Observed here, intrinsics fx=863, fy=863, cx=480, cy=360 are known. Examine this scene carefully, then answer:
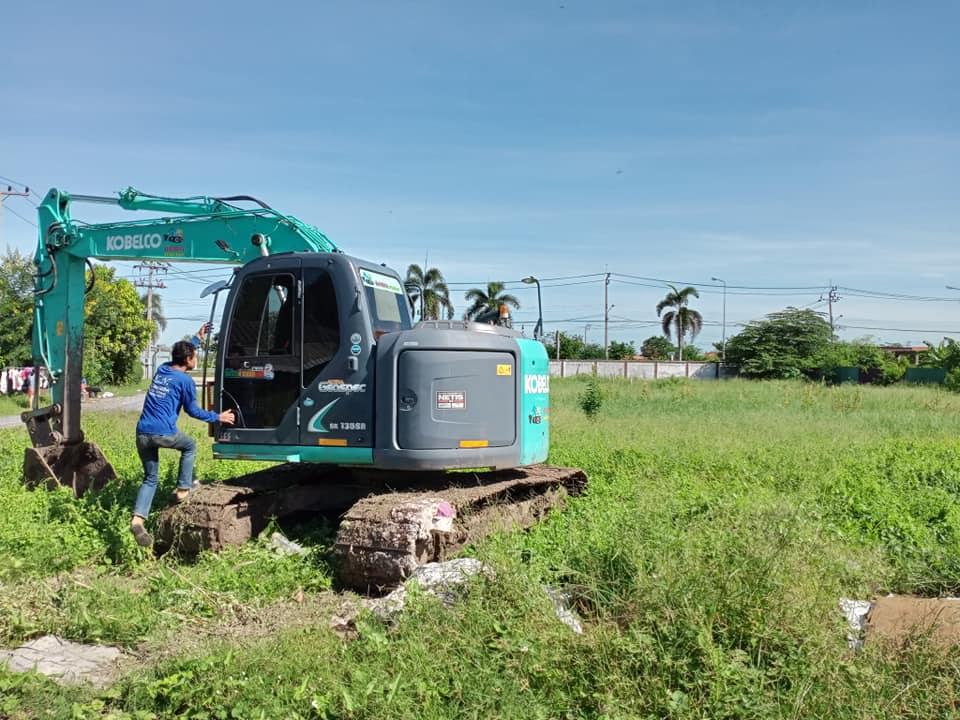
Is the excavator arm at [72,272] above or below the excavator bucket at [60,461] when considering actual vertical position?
above

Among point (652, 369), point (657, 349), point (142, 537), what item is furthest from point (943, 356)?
point (142, 537)

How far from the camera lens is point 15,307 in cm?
3297

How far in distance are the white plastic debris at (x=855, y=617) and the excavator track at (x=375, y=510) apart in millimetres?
2839

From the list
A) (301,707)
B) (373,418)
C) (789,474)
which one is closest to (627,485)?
(789,474)

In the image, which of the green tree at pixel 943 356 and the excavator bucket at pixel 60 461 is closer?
the excavator bucket at pixel 60 461

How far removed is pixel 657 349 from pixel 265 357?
72920 mm

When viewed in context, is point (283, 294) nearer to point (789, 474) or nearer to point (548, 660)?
point (548, 660)

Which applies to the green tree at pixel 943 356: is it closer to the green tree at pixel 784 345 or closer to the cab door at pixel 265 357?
the green tree at pixel 784 345

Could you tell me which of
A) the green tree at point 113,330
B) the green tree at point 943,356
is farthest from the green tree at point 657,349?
the green tree at point 113,330

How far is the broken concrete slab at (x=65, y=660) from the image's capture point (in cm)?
514

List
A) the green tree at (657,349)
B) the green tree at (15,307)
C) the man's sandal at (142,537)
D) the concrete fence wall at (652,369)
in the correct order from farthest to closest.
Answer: the green tree at (657,349) → the concrete fence wall at (652,369) → the green tree at (15,307) → the man's sandal at (142,537)

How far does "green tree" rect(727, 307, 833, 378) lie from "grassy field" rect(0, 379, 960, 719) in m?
43.4

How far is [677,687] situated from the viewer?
14.5ft

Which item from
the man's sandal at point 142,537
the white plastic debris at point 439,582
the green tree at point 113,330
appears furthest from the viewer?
the green tree at point 113,330
